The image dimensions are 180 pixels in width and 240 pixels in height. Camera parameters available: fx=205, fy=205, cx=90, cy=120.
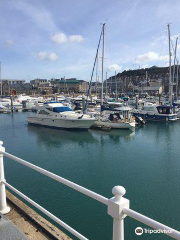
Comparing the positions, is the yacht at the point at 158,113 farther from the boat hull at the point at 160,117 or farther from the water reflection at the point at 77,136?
the water reflection at the point at 77,136

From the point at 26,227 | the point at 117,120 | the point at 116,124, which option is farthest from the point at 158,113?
the point at 26,227

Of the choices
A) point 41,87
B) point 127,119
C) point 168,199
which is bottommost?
point 168,199

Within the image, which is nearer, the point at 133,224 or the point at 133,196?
the point at 133,224

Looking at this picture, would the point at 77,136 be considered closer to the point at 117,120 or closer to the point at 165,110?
the point at 117,120

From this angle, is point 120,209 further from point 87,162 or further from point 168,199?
point 87,162

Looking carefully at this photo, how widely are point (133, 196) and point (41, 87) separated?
162m

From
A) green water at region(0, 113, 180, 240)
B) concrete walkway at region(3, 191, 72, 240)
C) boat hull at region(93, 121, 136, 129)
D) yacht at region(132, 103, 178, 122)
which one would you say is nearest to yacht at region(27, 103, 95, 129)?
green water at region(0, 113, 180, 240)

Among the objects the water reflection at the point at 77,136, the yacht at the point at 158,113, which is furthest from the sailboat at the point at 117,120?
the yacht at the point at 158,113

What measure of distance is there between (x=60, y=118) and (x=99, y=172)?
16.8 m

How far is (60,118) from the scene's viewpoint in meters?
30.1

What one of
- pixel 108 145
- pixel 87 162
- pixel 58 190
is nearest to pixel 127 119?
pixel 108 145

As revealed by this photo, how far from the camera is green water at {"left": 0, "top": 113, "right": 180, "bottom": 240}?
9.01 metres

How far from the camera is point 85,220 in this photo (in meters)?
8.66

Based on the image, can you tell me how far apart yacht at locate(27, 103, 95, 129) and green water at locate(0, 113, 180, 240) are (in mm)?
1316
